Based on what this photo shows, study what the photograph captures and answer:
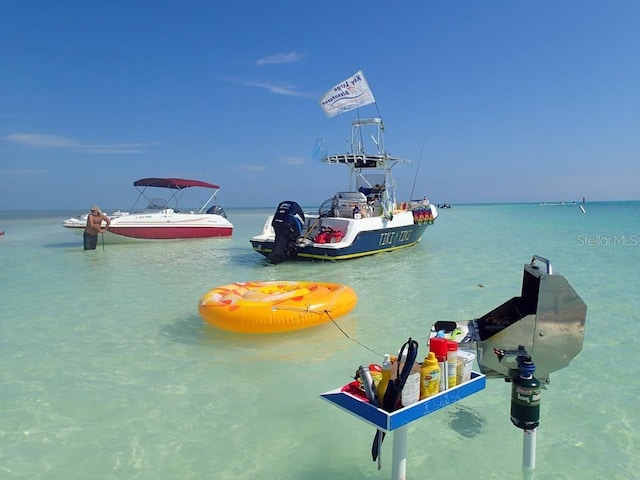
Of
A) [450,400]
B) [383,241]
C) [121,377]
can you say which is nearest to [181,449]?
[121,377]

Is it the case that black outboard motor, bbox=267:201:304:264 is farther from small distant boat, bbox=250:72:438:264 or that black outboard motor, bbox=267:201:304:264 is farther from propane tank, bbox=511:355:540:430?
propane tank, bbox=511:355:540:430

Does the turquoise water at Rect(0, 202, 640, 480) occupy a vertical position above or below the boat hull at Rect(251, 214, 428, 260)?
below

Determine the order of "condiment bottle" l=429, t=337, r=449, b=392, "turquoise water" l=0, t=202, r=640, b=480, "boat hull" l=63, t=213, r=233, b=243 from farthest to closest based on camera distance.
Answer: "boat hull" l=63, t=213, r=233, b=243
"turquoise water" l=0, t=202, r=640, b=480
"condiment bottle" l=429, t=337, r=449, b=392

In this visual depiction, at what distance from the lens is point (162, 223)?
18.1 metres

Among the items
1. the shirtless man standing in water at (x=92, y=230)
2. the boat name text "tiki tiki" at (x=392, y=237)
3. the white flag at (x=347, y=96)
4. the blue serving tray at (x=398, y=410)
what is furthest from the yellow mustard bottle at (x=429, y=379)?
the shirtless man standing in water at (x=92, y=230)

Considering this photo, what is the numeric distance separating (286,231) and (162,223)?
9.10 metres

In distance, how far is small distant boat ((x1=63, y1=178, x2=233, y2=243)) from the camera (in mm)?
17344

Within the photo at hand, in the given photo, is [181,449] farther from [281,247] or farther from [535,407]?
[281,247]

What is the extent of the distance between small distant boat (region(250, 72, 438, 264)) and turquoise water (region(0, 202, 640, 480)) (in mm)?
3205

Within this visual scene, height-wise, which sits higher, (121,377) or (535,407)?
(535,407)

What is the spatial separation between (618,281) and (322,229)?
22.3 ft

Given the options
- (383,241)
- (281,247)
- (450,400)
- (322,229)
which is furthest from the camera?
(383,241)

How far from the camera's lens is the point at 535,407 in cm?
244

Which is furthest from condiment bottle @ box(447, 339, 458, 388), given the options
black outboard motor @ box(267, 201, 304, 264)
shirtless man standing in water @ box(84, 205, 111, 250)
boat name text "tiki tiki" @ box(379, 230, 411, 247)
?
shirtless man standing in water @ box(84, 205, 111, 250)
